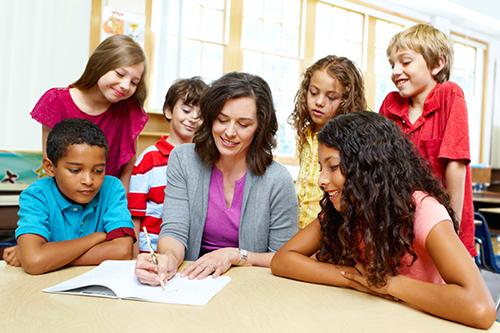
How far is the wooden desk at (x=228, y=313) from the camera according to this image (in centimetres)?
101

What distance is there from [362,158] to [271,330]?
517 millimetres

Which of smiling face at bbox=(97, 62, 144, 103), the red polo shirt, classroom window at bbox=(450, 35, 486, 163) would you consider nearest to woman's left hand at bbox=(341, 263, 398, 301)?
the red polo shirt

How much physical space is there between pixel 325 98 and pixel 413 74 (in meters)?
0.35

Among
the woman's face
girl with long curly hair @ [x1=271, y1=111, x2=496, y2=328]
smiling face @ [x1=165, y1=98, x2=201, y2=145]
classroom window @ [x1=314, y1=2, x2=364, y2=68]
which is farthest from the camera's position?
classroom window @ [x1=314, y1=2, x2=364, y2=68]

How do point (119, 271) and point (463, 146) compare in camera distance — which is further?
point (463, 146)

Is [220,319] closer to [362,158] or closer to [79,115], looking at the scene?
[362,158]

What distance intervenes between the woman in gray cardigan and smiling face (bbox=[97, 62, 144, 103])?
362 millimetres

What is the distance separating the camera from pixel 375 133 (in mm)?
1334

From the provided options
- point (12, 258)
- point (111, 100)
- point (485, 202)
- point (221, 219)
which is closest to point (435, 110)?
point (221, 219)

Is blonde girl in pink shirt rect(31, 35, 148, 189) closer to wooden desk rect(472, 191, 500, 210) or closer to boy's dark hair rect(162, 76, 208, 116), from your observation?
boy's dark hair rect(162, 76, 208, 116)

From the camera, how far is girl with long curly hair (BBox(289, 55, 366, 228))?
81.4 inches

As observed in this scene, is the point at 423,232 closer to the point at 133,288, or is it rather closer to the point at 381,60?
the point at 133,288

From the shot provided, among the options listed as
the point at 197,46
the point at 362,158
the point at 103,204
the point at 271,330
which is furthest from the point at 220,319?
the point at 197,46

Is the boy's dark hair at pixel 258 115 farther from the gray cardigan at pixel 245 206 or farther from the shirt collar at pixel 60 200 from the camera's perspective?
the shirt collar at pixel 60 200
